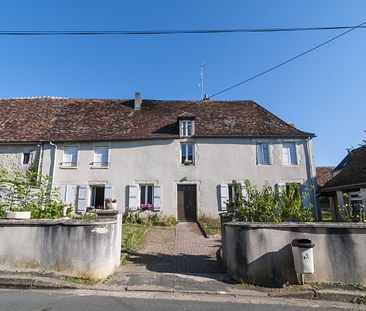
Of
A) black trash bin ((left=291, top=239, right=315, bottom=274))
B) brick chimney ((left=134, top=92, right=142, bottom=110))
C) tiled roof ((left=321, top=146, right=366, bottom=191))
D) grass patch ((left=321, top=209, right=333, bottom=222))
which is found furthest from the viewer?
brick chimney ((left=134, top=92, right=142, bottom=110))

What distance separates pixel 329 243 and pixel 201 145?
10.4 m

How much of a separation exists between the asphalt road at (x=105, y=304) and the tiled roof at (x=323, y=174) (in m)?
27.7

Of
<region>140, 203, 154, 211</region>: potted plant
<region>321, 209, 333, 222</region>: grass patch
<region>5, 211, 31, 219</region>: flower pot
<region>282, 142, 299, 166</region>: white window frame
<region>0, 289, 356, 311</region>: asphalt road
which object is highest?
<region>282, 142, 299, 166</region>: white window frame

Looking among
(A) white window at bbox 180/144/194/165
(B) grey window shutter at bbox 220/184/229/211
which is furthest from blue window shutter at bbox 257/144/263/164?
(A) white window at bbox 180/144/194/165

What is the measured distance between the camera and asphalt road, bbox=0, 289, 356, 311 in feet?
12.8

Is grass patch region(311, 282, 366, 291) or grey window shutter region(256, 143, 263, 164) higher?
grey window shutter region(256, 143, 263, 164)

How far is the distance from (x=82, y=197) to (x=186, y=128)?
282 inches

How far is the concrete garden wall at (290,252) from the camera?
472cm

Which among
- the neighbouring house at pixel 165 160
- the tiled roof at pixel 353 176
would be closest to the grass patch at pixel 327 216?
the tiled roof at pixel 353 176

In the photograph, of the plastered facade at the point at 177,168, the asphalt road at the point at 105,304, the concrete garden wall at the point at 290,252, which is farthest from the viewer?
the plastered facade at the point at 177,168

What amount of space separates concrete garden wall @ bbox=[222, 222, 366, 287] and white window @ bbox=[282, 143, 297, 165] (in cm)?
1024

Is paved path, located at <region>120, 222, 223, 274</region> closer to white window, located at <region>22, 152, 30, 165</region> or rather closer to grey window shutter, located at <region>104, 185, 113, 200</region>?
grey window shutter, located at <region>104, 185, 113, 200</region>

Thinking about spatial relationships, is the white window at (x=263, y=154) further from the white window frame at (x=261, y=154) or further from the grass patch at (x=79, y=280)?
the grass patch at (x=79, y=280)

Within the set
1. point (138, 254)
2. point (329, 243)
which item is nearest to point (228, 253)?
point (329, 243)
